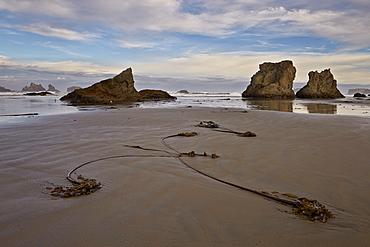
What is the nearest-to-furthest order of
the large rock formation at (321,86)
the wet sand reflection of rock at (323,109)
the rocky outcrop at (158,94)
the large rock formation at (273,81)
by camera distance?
the wet sand reflection of rock at (323,109) < the rocky outcrop at (158,94) < the large rock formation at (321,86) < the large rock formation at (273,81)

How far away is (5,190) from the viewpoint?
2.24m

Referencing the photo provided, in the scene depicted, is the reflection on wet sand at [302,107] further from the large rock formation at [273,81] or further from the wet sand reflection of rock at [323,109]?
the large rock formation at [273,81]

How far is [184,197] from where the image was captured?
83.4 inches

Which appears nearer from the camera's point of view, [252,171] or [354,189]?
[354,189]

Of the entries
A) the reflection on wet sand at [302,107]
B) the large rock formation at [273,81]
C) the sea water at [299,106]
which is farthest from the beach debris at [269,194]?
the large rock formation at [273,81]

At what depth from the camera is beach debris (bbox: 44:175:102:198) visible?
7.06 feet

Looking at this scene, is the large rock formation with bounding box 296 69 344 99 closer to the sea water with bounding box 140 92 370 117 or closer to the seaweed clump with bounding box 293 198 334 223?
the sea water with bounding box 140 92 370 117

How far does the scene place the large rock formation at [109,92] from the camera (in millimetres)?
20250

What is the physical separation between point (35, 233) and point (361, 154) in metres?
4.19

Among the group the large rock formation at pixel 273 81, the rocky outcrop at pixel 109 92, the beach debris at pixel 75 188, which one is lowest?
the beach debris at pixel 75 188

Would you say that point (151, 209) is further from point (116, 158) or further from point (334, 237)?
point (116, 158)

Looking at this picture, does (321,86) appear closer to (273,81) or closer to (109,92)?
(273,81)

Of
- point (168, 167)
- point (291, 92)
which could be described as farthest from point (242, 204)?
point (291, 92)

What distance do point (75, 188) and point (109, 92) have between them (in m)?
22.9
